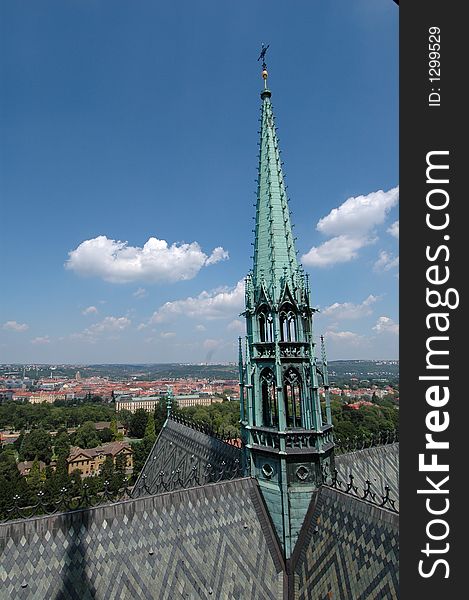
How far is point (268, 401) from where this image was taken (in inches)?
694

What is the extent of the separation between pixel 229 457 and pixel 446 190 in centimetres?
1810

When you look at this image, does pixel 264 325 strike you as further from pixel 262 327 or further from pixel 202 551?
pixel 202 551

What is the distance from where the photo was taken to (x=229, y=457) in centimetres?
2125

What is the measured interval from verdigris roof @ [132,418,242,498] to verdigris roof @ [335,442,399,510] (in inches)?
221

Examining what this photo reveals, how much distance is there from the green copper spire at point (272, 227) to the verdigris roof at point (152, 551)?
9.16 meters

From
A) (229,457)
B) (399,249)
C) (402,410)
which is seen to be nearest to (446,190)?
(399,249)

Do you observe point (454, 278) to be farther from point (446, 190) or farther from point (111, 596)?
point (111, 596)

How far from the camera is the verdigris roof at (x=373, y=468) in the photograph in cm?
2005

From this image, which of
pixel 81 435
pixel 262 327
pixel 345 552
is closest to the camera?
pixel 345 552

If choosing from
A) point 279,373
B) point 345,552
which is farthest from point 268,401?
point 345,552

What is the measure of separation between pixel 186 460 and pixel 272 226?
16.7 metres

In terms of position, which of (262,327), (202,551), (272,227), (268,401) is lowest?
(202,551)

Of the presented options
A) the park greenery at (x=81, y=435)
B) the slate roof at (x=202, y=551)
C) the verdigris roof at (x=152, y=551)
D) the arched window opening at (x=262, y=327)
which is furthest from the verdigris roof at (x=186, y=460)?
the arched window opening at (x=262, y=327)

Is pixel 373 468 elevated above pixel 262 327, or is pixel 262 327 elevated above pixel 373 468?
pixel 262 327
